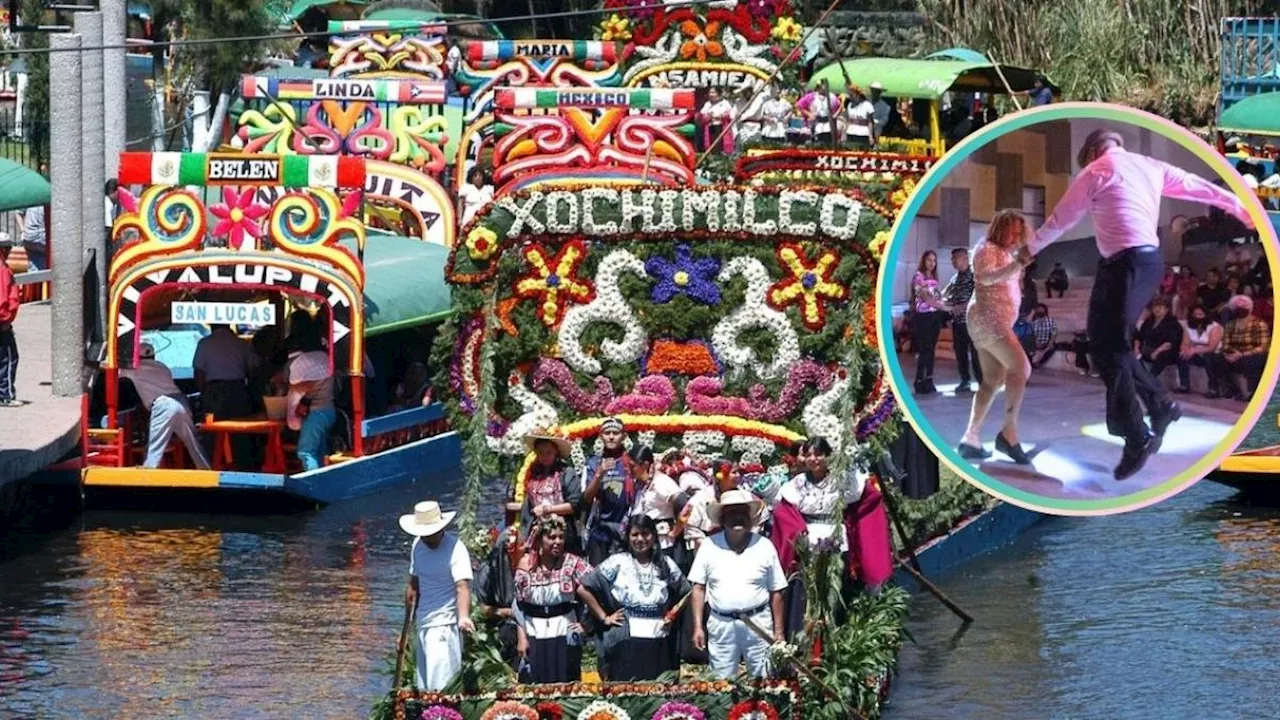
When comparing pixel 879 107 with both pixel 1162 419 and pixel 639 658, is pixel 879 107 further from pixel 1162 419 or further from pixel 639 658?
pixel 1162 419

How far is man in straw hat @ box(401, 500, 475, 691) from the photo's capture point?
51.9 feet

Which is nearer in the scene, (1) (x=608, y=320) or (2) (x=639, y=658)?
(2) (x=639, y=658)

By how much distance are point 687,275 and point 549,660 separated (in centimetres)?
385

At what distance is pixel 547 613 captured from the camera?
627 inches

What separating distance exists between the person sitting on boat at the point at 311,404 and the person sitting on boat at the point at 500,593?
8273mm

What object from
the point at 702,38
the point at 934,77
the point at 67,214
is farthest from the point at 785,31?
the point at 67,214

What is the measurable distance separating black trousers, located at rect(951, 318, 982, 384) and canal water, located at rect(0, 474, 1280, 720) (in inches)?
157

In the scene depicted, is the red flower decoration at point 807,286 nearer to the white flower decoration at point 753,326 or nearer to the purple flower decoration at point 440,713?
the white flower decoration at point 753,326

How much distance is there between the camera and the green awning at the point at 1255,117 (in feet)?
142

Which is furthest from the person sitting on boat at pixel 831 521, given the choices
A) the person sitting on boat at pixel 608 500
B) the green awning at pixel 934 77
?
the green awning at pixel 934 77

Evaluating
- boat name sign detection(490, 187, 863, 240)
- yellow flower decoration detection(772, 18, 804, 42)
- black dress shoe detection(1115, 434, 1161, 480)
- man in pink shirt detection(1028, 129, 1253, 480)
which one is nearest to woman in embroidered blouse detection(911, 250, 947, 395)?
man in pink shirt detection(1028, 129, 1253, 480)

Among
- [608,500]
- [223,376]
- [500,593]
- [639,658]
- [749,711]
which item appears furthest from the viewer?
[223,376]

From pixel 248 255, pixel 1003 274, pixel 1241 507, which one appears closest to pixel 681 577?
pixel 1003 274

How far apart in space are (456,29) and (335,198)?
29985 mm
